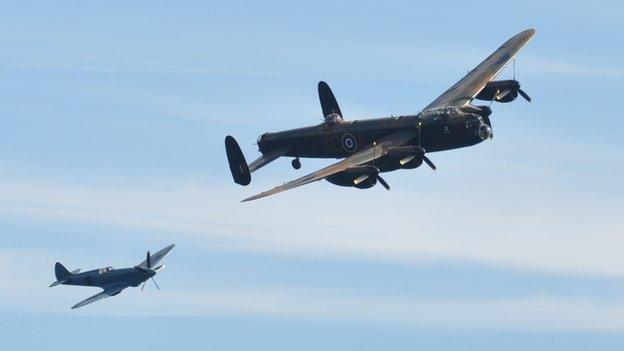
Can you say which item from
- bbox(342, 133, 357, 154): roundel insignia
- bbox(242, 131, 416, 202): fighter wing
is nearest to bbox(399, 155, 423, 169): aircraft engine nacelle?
bbox(242, 131, 416, 202): fighter wing

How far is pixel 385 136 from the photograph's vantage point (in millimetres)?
152125

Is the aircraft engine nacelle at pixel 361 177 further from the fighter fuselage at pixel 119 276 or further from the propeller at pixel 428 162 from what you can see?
the fighter fuselage at pixel 119 276

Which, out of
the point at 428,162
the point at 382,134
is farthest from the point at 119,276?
the point at 428,162

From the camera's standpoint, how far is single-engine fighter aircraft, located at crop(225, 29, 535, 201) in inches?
5595

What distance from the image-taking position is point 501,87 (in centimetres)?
16225

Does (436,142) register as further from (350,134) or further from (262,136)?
(262,136)

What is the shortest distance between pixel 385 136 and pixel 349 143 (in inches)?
184

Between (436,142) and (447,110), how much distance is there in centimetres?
327

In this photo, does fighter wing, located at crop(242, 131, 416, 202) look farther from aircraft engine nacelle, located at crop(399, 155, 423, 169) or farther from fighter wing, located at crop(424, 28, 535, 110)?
fighter wing, located at crop(424, 28, 535, 110)

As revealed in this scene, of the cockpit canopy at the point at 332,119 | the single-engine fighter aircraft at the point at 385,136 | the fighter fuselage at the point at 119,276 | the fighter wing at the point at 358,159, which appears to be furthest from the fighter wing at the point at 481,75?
Answer: the fighter fuselage at the point at 119,276

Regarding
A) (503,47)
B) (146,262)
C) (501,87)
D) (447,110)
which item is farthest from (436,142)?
(146,262)

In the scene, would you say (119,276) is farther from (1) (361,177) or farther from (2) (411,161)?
(1) (361,177)

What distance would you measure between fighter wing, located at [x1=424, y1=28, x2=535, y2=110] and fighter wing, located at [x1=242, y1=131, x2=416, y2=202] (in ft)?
24.3

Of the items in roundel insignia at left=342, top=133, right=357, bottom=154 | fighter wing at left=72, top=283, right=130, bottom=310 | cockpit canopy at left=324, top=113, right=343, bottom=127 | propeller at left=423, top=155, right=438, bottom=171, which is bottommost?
fighter wing at left=72, top=283, right=130, bottom=310
